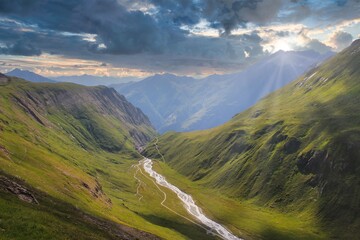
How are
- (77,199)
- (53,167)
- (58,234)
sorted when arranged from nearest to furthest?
(58,234), (77,199), (53,167)

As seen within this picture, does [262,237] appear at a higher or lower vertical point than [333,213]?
lower

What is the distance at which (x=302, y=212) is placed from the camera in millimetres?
190000

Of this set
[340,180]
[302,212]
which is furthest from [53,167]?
[340,180]

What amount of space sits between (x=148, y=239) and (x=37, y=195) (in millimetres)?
30114

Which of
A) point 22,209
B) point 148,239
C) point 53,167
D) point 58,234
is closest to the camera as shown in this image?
point 58,234

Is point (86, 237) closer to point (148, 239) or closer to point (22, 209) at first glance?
point (22, 209)

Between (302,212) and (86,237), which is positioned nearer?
(86,237)

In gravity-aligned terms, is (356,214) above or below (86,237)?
above

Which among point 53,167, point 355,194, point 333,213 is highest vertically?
point 355,194

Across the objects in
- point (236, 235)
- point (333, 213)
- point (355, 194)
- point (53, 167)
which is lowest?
point (236, 235)

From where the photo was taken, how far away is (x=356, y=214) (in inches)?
6516

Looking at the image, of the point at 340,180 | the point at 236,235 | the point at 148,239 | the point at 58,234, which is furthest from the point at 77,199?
the point at 340,180

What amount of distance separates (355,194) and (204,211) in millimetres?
80347

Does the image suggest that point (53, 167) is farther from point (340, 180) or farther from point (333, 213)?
point (340, 180)
